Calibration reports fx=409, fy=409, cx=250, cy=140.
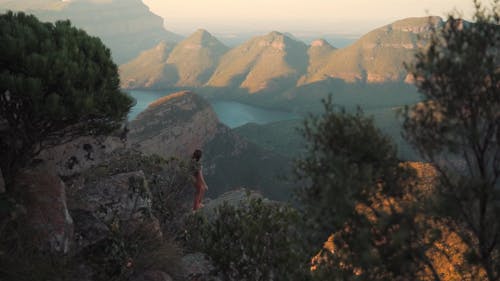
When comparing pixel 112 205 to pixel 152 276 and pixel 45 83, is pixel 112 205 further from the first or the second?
pixel 45 83

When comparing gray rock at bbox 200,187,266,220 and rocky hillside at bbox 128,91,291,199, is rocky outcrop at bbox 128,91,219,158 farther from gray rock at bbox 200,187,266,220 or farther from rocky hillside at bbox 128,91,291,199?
gray rock at bbox 200,187,266,220

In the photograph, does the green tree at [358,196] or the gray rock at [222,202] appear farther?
the gray rock at [222,202]

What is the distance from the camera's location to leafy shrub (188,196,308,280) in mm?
12258

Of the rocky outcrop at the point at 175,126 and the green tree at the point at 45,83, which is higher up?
the green tree at the point at 45,83

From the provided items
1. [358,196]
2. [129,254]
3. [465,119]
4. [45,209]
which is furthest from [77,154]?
[465,119]

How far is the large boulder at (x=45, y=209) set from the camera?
32.7ft

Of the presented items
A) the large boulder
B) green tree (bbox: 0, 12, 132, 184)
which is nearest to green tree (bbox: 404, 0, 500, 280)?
green tree (bbox: 0, 12, 132, 184)

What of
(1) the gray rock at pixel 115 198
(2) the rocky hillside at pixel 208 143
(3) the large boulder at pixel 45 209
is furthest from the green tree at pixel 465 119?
(2) the rocky hillside at pixel 208 143

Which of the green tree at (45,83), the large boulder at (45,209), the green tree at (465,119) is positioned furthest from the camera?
the large boulder at (45,209)

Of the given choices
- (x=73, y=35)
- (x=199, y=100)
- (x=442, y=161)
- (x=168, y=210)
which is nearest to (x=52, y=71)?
(x=73, y=35)

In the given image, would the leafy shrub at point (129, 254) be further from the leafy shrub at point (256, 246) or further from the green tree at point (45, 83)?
the green tree at point (45, 83)

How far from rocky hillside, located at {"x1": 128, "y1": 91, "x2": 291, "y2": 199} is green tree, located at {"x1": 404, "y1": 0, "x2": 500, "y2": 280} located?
105m

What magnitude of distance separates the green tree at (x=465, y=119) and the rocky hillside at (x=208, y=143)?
10512 centimetres

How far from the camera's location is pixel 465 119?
287 inches
